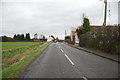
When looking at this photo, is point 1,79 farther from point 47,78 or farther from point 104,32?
point 104,32

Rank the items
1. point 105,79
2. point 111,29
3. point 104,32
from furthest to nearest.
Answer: point 104,32, point 111,29, point 105,79

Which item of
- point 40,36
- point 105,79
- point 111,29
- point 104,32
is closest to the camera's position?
point 105,79

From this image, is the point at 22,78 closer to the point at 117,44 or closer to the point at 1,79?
the point at 1,79

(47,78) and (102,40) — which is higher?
(102,40)

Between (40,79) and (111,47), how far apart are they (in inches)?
461

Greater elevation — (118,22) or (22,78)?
(118,22)

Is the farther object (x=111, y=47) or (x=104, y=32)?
(x=104, y=32)

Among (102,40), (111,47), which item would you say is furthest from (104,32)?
(111,47)

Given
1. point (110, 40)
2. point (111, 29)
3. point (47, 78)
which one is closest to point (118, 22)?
point (111, 29)

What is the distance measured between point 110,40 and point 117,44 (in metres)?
1.38

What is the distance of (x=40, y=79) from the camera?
5.69 m

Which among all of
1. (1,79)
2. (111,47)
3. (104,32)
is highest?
(104,32)

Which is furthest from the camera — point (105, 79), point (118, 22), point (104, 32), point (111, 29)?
point (104, 32)

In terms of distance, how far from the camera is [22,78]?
5727 millimetres
